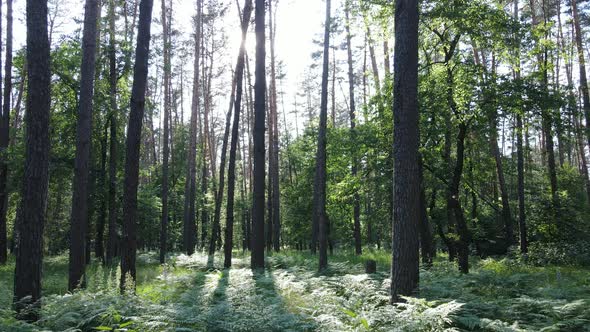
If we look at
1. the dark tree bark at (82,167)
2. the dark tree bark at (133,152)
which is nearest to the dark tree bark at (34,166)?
the dark tree bark at (133,152)

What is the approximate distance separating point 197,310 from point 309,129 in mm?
26289

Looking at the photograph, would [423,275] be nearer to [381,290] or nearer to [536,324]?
[381,290]

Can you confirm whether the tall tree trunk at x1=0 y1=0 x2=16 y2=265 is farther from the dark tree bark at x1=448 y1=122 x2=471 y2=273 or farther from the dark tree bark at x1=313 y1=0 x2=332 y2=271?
the dark tree bark at x1=448 y1=122 x2=471 y2=273

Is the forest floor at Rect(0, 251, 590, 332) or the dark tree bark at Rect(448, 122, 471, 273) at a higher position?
the dark tree bark at Rect(448, 122, 471, 273)

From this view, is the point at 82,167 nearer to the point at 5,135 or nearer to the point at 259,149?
the point at 259,149

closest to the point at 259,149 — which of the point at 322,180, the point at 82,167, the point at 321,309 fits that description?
the point at 322,180

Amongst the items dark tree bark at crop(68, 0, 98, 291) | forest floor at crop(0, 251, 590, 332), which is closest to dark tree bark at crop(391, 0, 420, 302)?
forest floor at crop(0, 251, 590, 332)

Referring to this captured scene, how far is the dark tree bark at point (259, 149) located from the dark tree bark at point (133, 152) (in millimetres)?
4507

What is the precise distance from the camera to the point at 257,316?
6105 millimetres

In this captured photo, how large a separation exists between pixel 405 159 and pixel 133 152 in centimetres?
Answer: 587

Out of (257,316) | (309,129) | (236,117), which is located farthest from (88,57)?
(309,129)

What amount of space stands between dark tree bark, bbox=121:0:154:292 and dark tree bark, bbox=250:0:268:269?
14.8 ft

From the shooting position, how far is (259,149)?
13.4 m

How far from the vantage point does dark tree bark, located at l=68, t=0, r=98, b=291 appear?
10.0 meters
